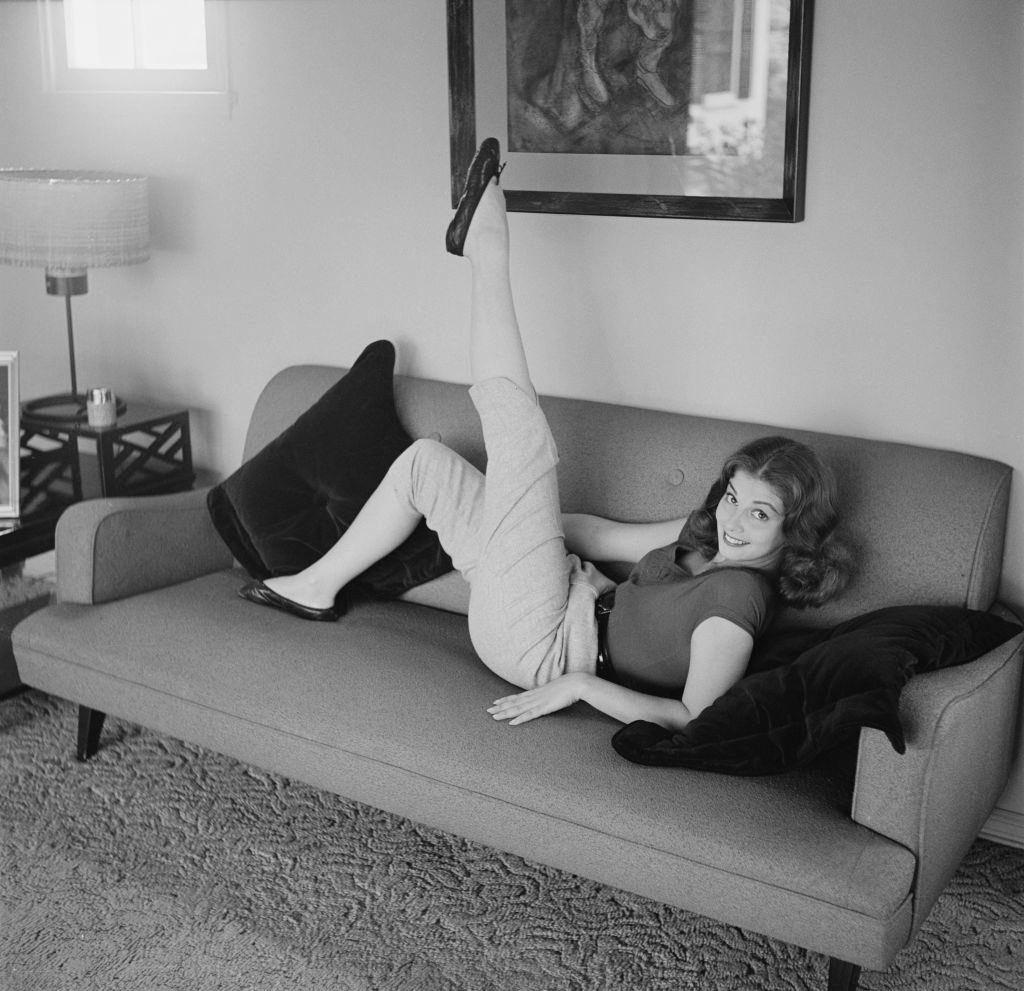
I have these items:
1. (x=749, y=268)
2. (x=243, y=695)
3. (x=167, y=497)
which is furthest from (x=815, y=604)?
(x=167, y=497)

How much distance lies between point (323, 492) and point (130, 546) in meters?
0.45

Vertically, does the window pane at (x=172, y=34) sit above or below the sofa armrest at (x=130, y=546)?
above

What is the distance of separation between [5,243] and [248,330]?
642 mm

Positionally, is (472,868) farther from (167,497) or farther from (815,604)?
(167,497)

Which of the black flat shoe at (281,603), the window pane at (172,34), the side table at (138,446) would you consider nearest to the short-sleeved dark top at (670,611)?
the black flat shoe at (281,603)

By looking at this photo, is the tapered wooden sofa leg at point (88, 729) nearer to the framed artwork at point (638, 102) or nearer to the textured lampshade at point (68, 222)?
the textured lampshade at point (68, 222)

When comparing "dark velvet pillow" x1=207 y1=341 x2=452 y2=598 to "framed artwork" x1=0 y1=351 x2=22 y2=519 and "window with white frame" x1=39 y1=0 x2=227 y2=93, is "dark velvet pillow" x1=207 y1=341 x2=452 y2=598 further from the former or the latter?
"window with white frame" x1=39 y1=0 x2=227 y2=93

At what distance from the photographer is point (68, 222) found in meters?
3.11

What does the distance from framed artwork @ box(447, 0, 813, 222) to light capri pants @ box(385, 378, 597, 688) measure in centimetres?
58

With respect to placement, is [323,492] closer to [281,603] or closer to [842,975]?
[281,603]

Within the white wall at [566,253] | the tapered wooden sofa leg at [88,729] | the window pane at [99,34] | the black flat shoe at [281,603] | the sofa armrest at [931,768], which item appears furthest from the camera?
the window pane at [99,34]

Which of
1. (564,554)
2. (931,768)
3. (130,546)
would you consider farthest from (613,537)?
(130,546)

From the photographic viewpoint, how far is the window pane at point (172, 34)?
10.8ft

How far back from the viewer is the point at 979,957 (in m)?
2.19
